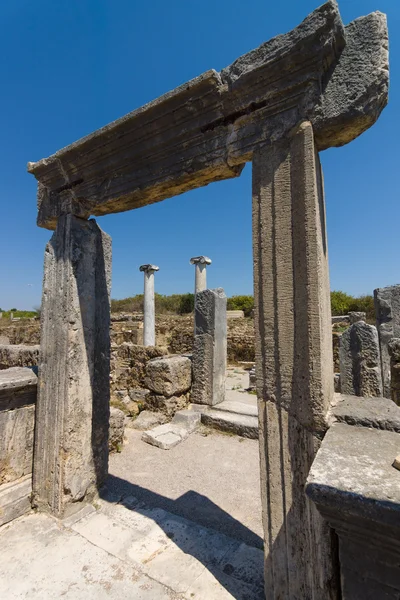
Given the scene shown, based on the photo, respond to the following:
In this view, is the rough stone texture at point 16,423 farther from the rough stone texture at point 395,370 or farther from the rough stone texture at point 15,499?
the rough stone texture at point 395,370

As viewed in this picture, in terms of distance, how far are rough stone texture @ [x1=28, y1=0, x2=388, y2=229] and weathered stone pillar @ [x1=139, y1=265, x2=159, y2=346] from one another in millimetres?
9802

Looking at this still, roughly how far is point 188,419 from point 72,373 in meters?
3.21

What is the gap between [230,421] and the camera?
5.16m

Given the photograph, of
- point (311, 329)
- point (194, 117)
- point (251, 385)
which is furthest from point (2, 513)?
point (251, 385)

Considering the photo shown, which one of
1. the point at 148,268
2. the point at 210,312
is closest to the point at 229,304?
the point at 148,268

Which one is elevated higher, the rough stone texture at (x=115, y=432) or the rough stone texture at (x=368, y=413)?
the rough stone texture at (x=368, y=413)

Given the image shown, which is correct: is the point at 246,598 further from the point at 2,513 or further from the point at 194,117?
the point at 194,117

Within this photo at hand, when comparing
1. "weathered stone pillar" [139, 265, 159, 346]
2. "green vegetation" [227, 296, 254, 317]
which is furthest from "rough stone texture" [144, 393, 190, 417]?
"green vegetation" [227, 296, 254, 317]

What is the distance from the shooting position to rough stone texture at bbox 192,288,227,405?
19.4 ft

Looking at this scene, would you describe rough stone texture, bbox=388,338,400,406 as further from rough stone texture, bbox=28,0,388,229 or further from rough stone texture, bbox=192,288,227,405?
rough stone texture, bbox=28,0,388,229

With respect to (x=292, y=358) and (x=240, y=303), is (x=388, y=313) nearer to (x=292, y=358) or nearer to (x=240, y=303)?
(x=292, y=358)

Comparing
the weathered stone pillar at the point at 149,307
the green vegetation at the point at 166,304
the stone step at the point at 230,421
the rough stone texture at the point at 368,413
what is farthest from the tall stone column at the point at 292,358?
the green vegetation at the point at 166,304

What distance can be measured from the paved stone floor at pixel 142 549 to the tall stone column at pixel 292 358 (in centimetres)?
45

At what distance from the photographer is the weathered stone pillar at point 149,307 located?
40.6 ft
